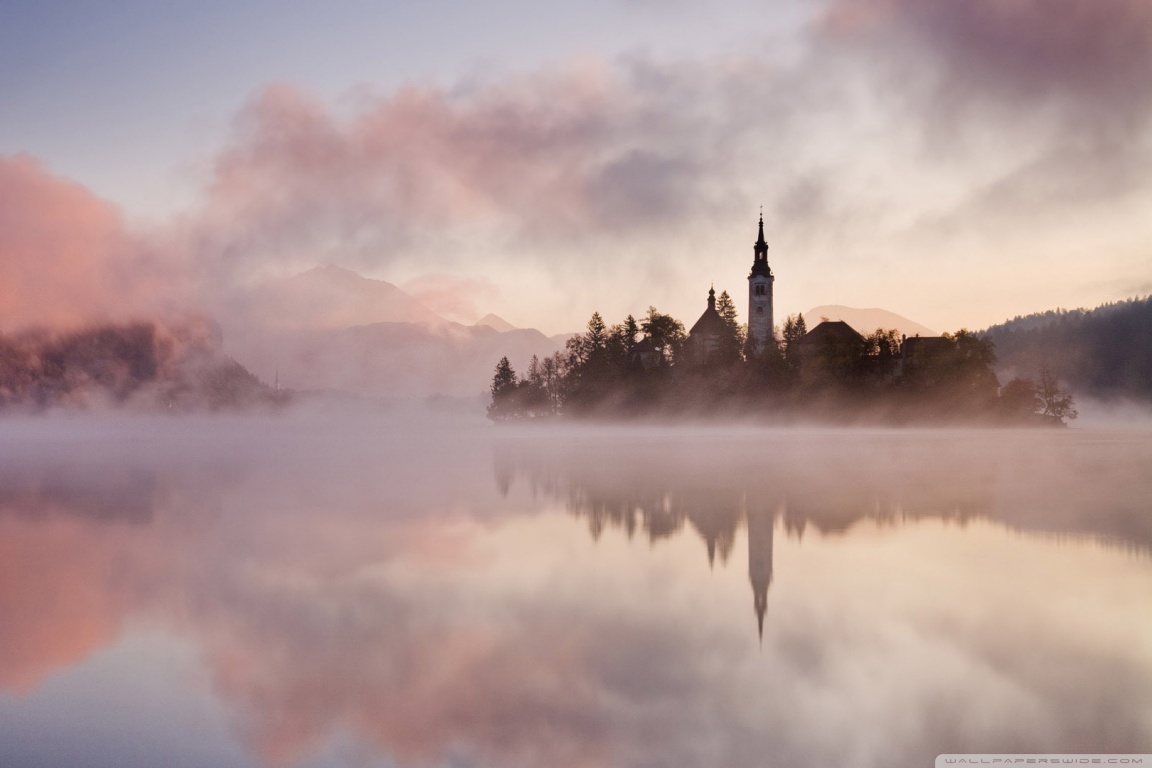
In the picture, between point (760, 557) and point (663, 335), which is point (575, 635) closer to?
point (760, 557)

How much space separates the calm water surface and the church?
92386 mm

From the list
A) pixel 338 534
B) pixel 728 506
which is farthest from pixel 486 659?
pixel 728 506

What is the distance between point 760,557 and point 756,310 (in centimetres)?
11462

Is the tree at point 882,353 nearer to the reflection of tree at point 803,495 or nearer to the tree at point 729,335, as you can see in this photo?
the tree at point 729,335

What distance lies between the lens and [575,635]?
1089 centimetres

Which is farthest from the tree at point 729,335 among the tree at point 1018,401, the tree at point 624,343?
the tree at point 1018,401

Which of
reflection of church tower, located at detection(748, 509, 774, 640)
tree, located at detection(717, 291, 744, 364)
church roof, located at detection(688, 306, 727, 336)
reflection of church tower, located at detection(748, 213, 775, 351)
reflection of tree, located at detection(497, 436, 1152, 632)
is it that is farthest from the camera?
reflection of church tower, located at detection(748, 213, 775, 351)

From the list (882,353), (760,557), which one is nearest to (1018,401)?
(882,353)

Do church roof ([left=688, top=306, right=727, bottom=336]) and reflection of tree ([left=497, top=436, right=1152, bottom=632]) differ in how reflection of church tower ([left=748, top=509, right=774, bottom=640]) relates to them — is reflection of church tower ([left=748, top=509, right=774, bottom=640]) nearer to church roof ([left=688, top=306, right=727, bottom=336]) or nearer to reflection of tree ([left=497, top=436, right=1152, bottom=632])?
reflection of tree ([left=497, top=436, right=1152, bottom=632])

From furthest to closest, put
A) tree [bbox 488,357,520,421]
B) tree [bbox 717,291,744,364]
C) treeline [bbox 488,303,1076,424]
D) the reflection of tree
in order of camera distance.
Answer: tree [bbox 488,357,520,421], tree [bbox 717,291,744,364], treeline [bbox 488,303,1076,424], the reflection of tree

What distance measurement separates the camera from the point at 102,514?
2372cm

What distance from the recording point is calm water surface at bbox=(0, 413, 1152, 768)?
7777mm

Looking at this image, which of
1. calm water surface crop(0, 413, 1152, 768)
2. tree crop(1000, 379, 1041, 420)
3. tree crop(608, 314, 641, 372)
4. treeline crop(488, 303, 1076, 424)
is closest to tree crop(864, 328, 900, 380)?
treeline crop(488, 303, 1076, 424)

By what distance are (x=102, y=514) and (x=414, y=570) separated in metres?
13.5
